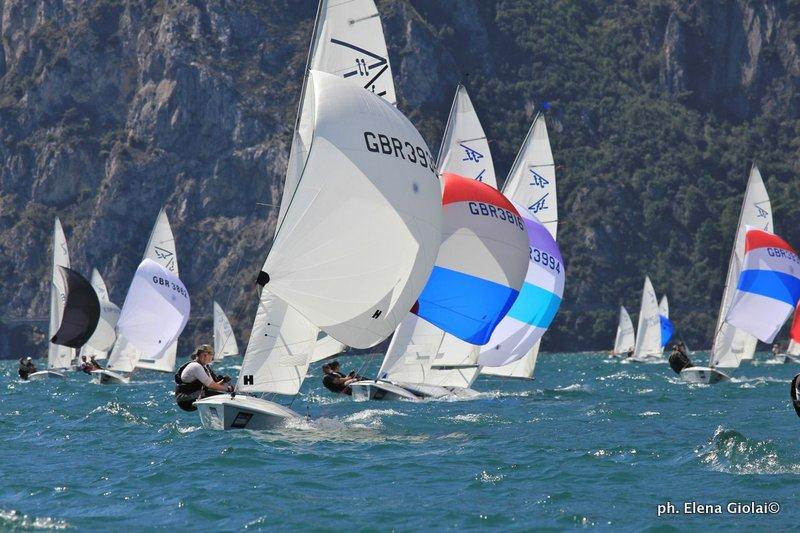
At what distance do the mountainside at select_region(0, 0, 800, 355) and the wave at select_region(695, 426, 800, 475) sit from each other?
98018mm

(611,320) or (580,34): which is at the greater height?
(580,34)

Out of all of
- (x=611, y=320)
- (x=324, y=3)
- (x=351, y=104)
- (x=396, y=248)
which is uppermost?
(x=324, y=3)

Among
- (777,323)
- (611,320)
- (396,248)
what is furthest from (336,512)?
(611,320)

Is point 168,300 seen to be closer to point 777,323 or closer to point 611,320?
point 777,323

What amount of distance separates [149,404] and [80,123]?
103913 millimetres

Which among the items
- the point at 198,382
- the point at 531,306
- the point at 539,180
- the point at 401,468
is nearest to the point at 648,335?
the point at 539,180

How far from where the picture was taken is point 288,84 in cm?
13562

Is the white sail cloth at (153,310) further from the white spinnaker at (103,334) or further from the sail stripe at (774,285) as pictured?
the sail stripe at (774,285)

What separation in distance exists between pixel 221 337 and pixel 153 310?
34572 millimetres

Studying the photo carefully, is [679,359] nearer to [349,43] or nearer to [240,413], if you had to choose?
[349,43]

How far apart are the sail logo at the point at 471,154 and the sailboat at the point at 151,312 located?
1250 cm

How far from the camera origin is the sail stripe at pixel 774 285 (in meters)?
39.6

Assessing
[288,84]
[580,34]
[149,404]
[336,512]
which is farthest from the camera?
[580,34]

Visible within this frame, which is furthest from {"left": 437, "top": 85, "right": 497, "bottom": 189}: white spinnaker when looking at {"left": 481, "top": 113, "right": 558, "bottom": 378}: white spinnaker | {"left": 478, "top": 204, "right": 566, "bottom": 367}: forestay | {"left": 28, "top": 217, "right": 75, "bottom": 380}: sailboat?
{"left": 28, "top": 217, "right": 75, "bottom": 380}: sailboat
